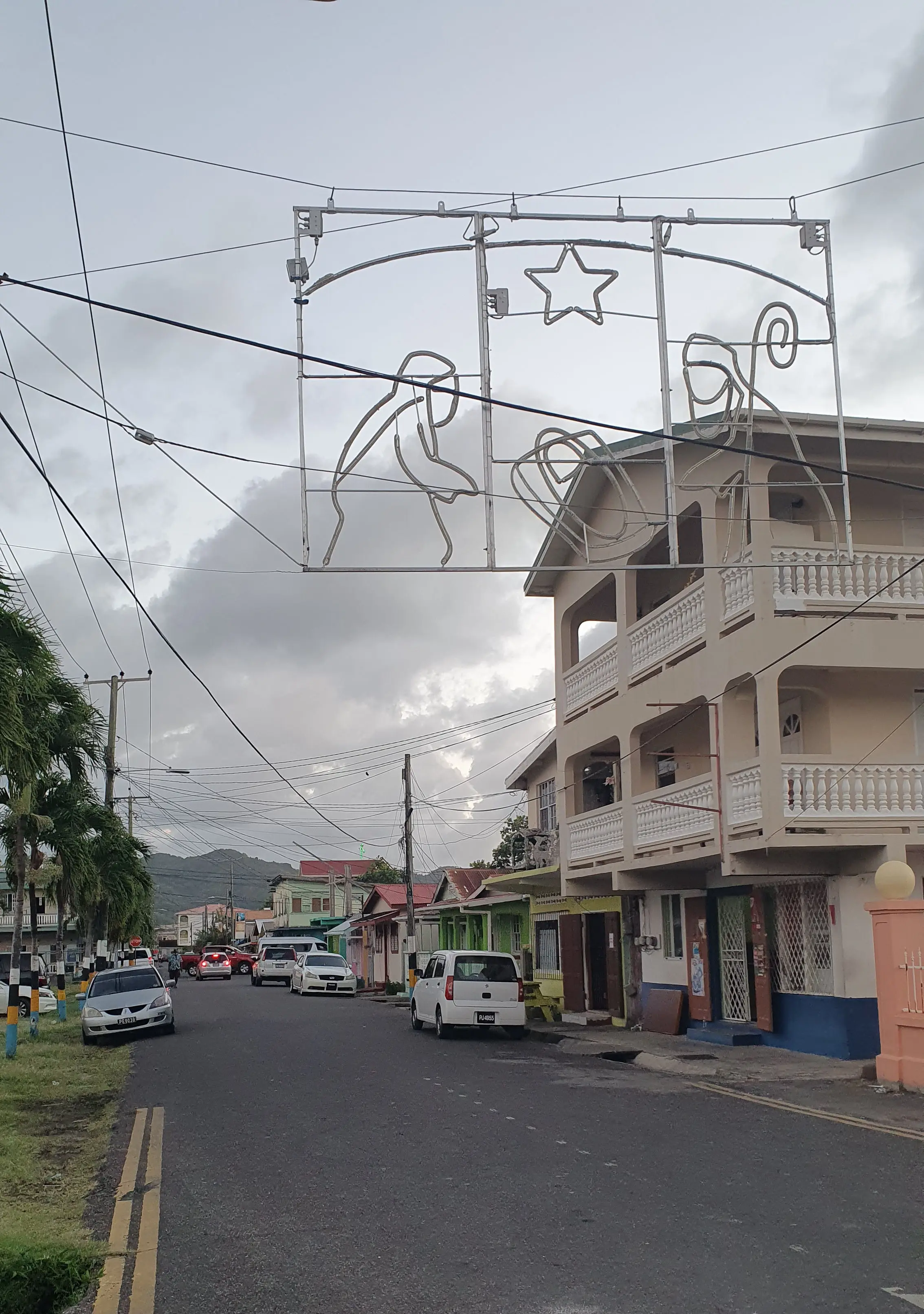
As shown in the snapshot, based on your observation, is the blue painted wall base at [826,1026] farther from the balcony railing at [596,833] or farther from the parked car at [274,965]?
the parked car at [274,965]

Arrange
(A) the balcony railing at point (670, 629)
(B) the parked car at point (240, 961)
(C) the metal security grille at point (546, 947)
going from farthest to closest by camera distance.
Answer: (B) the parked car at point (240, 961) < (C) the metal security grille at point (546, 947) < (A) the balcony railing at point (670, 629)

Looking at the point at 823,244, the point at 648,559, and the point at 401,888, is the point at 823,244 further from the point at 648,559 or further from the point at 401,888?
the point at 401,888

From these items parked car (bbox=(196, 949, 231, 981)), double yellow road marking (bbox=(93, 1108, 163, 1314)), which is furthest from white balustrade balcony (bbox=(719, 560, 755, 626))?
parked car (bbox=(196, 949, 231, 981))

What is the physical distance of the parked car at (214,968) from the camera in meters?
65.8

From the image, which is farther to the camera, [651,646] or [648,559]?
[648,559]

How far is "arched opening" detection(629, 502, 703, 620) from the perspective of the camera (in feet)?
78.8

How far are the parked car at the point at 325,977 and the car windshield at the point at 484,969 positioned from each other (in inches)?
807

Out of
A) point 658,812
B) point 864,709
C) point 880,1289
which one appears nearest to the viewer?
point 880,1289

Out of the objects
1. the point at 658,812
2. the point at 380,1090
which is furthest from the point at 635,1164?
the point at 658,812

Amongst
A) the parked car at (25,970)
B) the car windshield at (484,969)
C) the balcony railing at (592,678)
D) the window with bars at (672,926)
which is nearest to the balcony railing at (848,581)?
the balcony railing at (592,678)

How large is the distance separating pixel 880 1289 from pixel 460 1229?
250cm

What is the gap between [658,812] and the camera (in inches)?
923

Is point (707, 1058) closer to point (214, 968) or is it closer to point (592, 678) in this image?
point (592, 678)

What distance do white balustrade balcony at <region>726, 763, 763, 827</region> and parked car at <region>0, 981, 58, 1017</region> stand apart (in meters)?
16.5
